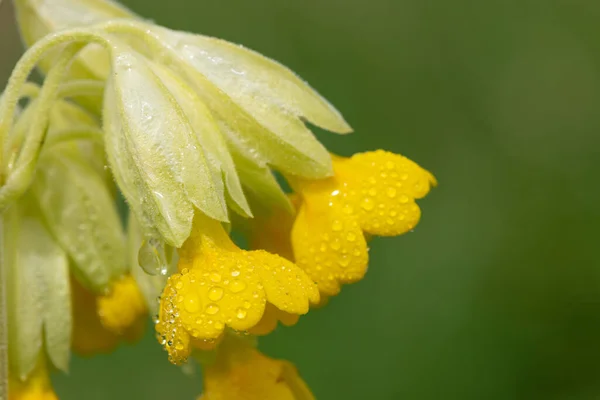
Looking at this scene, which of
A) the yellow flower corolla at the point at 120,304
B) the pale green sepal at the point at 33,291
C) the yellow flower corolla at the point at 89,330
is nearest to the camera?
the pale green sepal at the point at 33,291

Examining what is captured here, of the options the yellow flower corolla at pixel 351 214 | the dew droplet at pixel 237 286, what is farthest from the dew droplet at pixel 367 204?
the dew droplet at pixel 237 286

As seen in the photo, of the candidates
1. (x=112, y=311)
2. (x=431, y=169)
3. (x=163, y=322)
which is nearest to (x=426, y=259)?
(x=431, y=169)

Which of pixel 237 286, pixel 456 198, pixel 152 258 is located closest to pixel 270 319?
pixel 237 286

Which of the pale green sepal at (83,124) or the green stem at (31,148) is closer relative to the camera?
the green stem at (31,148)

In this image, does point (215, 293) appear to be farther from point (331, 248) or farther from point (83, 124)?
point (83, 124)

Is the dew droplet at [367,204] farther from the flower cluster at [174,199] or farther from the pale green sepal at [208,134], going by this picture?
the pale green sepal at [208,134]

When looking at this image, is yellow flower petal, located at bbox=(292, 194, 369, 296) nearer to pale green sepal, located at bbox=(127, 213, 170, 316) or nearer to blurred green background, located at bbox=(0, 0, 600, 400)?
pale green sepal, located at bbox=(127, 213, 170, 316)

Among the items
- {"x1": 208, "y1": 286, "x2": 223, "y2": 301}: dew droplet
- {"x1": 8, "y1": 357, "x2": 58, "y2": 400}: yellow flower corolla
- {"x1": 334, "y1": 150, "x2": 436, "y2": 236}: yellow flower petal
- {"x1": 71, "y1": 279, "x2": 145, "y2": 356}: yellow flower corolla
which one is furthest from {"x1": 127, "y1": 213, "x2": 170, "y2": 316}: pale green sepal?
{"x1": 334, "y1": 150, "x2": 436, "y2": 236}: yellow flower petal
